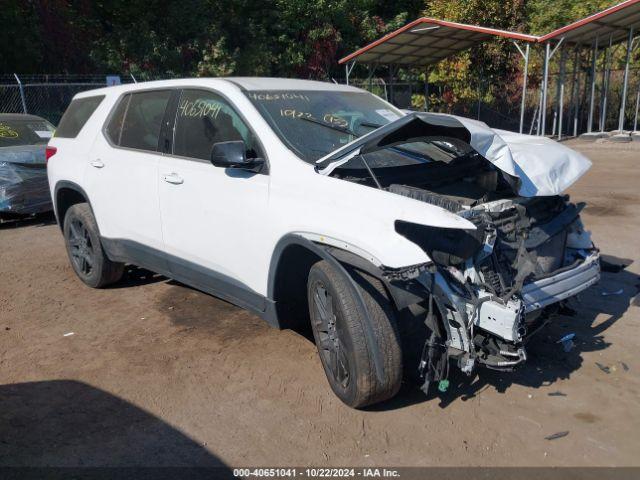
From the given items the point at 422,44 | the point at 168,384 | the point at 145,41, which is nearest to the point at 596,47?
the point at 422,44

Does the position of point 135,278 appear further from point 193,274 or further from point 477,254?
point 477,254

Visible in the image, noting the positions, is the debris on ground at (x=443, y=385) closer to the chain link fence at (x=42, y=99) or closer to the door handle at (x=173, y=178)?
the door handle at (x=173, y=178)

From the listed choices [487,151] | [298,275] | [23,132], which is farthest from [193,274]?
[23,132]

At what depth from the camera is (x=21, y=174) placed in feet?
28.0

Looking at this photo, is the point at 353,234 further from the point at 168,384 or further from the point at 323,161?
the point at 168,384

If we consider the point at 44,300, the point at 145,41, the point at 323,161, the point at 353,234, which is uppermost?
the point at 145,41

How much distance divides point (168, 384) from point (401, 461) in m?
1.68

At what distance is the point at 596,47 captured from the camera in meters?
18.5

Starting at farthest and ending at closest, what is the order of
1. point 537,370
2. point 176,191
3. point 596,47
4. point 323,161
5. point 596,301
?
point 596,47 → point 596,301 → point 176,191 → point 537,370 → point 323,161

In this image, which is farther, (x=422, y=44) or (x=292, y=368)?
(x=422, y=44)

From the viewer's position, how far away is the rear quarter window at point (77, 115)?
573 cm

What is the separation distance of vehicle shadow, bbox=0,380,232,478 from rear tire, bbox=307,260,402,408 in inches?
33.8

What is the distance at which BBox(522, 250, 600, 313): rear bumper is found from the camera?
3.45 m

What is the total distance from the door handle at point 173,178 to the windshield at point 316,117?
824 millimetres
